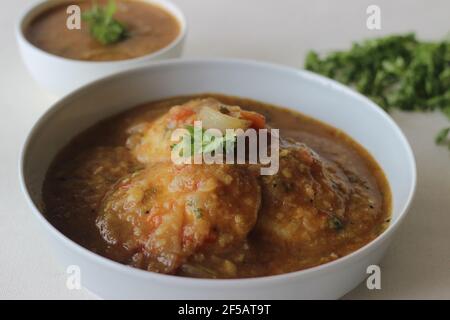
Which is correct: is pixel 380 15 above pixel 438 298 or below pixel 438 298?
above

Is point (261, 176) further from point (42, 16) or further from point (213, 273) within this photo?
point (42, 16)

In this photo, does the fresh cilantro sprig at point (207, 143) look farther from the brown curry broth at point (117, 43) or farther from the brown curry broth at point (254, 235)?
the brown curry broth at point (117, 43)

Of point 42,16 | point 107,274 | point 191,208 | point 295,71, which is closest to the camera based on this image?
point 107,274

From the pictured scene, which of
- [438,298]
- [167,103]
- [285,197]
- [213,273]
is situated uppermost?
[167,103]

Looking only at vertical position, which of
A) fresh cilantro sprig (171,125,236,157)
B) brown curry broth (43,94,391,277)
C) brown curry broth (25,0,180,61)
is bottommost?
brown curry broth (43,94,391,277)

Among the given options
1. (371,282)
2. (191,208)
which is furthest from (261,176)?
(371,282)

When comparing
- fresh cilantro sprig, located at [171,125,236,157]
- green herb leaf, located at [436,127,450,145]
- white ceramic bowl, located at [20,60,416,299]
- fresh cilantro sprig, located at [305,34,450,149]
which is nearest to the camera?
white ceramic bowl, located at [20,60,416,299]

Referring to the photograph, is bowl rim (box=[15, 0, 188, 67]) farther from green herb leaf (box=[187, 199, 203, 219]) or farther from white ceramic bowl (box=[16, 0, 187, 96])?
green herb leaf (box=[187, 199, 203, 219])

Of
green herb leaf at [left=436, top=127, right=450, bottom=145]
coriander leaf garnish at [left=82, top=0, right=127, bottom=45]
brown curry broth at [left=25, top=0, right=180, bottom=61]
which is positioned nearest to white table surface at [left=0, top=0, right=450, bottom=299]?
green herb leaf at [left=436, top=127, right=450, bottom=145]
